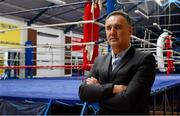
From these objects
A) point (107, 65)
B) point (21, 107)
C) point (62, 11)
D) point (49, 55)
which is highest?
point (62, 11)

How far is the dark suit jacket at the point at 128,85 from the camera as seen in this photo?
1.30m

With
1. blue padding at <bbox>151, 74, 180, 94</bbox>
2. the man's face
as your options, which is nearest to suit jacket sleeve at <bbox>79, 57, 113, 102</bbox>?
the man's face

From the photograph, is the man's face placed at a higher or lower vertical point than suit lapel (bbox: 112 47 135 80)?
higher

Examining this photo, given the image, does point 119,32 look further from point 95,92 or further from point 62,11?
point 62,11

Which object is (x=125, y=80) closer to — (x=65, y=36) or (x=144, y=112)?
→ (x=144, y=112)

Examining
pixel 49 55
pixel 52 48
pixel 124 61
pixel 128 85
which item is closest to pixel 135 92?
pixel 128 85

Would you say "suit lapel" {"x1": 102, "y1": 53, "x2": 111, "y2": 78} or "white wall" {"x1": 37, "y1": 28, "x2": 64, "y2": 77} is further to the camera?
"white wall" {"x1": 37, "y1": 28, "x2": 64, "y2": 77}

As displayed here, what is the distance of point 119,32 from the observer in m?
1.43

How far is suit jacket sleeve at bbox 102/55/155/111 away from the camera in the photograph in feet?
4.25

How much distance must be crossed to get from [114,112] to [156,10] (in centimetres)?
Result: 1164

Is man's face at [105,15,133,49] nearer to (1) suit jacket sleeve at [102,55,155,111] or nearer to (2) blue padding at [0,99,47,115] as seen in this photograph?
(1) suit jacket sleeve at [102,55,155,111]

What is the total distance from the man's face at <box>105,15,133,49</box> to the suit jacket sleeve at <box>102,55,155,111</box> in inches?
6.3

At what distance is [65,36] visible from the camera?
12531 mm

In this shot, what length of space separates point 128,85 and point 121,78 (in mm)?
50
